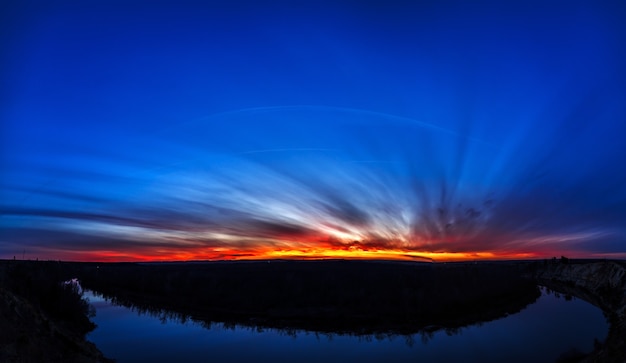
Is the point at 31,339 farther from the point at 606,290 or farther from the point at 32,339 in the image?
the point at 606,290

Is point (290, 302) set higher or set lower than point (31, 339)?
lower

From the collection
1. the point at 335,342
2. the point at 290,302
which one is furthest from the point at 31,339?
the point at 290,302

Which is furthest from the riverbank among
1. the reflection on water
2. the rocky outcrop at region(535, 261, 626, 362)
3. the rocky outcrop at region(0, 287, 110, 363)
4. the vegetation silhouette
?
the rocky outcrop at region(535, 261, 626, 362)

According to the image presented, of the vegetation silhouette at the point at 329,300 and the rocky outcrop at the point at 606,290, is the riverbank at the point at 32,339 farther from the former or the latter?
the rocky outcrop at the point at 606,290

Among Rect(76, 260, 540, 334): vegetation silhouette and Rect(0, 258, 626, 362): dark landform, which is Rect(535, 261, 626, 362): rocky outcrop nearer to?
Rect(0, 258, 626, 362): dark landform

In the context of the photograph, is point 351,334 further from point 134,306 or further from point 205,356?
point 134,306
